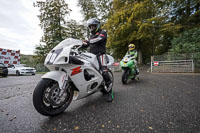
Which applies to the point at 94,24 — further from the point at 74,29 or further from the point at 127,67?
the point at 74,29

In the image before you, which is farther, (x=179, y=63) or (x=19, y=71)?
(x=19, y=71)

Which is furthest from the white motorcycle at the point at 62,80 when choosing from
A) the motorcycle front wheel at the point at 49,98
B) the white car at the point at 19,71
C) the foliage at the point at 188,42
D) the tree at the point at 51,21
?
the tree at the point at 51,21

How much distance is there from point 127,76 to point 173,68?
19.3ft

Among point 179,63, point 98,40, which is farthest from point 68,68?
point 179,63

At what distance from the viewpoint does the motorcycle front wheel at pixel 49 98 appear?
1.42m

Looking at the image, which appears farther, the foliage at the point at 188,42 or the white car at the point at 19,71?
the white car at the point at 19,71

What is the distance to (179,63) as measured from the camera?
299 inches

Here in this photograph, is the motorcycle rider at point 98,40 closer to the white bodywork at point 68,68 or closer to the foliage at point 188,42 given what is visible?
the white bodywork at point 68,68

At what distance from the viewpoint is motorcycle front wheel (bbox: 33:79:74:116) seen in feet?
4.66

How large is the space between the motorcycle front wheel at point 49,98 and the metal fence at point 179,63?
840cm

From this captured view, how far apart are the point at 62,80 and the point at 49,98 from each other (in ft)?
1.05

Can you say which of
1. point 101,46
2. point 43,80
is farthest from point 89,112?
point 101,46

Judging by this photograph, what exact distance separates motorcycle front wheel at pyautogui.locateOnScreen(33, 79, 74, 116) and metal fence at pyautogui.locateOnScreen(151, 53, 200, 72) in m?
8.40

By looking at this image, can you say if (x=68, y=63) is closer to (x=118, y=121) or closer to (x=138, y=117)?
(x=118, y=121)
